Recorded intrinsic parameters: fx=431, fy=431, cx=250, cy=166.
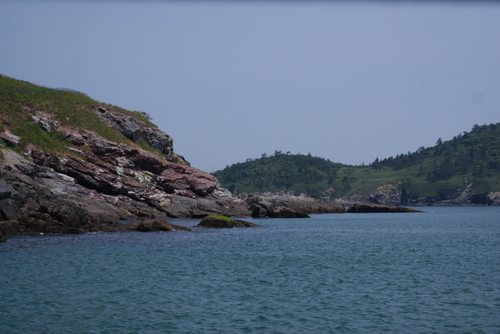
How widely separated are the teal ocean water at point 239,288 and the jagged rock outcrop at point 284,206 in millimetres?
51070

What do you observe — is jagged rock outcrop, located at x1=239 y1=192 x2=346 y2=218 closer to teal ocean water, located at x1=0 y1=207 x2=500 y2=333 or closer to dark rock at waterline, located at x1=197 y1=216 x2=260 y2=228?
dark rock at waterline, located at x1=197 y1=216 x2=260 y2=228

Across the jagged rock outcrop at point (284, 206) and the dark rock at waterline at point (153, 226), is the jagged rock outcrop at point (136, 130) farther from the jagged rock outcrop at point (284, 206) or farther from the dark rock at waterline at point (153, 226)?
the dark rock at waterline at point (153, 226)

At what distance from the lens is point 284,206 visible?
109188mm

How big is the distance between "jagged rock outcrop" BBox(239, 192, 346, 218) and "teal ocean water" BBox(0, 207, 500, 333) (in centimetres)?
5107

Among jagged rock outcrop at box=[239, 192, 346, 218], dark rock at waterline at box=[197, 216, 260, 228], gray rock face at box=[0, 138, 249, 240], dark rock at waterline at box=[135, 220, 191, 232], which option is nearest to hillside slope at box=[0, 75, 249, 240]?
gray rock face at box=[0, 138, 249, 240]

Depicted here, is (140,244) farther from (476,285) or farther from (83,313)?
(476,285)

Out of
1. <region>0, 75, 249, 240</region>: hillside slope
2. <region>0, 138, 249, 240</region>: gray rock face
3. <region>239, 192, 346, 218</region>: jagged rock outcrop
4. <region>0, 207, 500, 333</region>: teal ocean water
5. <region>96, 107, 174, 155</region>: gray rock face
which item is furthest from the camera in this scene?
<region>239, 192, 346, 218</region>: jagged rock outcrop

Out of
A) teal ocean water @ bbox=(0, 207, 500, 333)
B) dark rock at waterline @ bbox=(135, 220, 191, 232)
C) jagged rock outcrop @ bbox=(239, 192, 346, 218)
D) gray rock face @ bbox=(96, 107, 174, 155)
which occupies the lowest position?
teal ocean water @ bbox=(0, 207, 500, 333)

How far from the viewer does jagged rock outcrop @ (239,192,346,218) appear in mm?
92812

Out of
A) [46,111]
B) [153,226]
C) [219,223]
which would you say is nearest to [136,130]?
[46,111]

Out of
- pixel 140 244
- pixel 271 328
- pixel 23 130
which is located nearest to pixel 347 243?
pixel 140 244

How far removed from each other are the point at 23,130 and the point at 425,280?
63886 mm

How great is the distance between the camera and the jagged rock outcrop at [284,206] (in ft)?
305

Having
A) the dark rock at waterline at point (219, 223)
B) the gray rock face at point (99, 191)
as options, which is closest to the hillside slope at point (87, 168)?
the gray rock face at point (99, 191)
